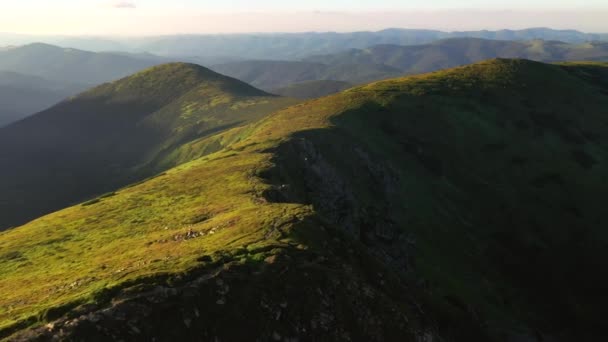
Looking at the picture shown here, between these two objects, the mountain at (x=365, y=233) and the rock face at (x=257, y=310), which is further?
the mountain at (x=365, y=233)

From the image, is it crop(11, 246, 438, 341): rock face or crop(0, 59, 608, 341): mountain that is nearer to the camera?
crop(11, 246, 438, 341): rock face

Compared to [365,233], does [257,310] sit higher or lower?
higher

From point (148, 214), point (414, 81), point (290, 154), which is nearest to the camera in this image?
point (148, 214)

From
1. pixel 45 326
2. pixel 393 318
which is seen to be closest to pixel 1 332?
pixel 45 326

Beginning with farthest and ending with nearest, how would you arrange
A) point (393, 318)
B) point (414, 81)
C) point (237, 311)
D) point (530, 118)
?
point (414, 81) < point (530, 118) < point (393, 318) < point (237, 311)

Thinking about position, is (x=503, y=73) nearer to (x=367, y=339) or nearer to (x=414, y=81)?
(x=414, y=81)

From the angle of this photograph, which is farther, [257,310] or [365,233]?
[365,233]

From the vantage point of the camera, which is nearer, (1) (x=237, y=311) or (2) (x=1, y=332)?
(2) (x=1, y=332)

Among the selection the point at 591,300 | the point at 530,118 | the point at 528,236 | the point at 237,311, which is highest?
the point at 237,311
